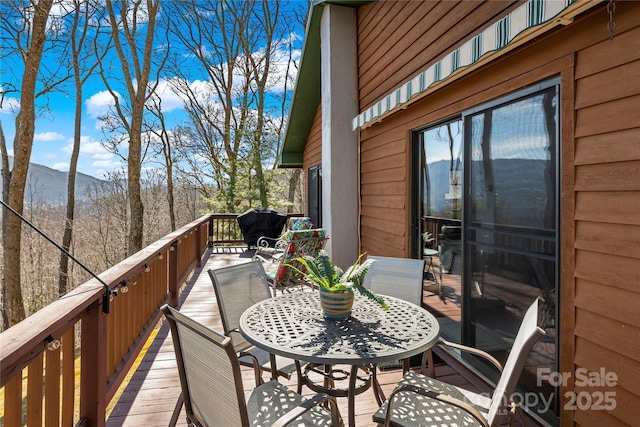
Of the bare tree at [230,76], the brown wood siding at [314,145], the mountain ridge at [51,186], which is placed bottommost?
the mountain ridge at [51,186]

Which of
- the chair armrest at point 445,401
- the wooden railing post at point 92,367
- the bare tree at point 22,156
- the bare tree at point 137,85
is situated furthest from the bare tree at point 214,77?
the chair armrest at point 445,401

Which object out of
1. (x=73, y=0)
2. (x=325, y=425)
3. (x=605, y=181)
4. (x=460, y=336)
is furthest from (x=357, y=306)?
(x=73, y=0)

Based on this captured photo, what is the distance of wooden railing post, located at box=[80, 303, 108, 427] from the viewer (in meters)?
1.93

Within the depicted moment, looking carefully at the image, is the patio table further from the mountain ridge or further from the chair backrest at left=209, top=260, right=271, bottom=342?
the mountain ridge

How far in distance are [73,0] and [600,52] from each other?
1192 cm

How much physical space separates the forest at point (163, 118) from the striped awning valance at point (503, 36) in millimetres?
9407

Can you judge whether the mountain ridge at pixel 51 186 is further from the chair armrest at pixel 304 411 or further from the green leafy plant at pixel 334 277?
the chair armrest at pixel 304 411

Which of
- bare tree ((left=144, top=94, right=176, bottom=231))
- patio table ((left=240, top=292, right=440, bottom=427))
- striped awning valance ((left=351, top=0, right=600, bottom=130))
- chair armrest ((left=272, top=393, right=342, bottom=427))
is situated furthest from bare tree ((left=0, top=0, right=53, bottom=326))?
chair armrest ((left=272, top=393, right=342, bottom=427))

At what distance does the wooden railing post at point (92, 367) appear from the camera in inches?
75.8

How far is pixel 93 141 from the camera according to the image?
1486 centimetres

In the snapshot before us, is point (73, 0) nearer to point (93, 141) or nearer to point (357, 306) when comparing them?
point (93, 141)

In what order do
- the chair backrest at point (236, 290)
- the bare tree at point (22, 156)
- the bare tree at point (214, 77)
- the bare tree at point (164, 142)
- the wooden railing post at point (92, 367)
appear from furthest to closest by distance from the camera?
the bare tree at point (164, 142), the bare tree at point (214, 77), the bare tree at point (22, 156), the chair backrest at point (236, 290), the wooden railing post at point (92, 367)

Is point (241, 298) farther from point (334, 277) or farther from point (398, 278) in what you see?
point (398, 278)

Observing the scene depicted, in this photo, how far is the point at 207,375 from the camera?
4.66ft
